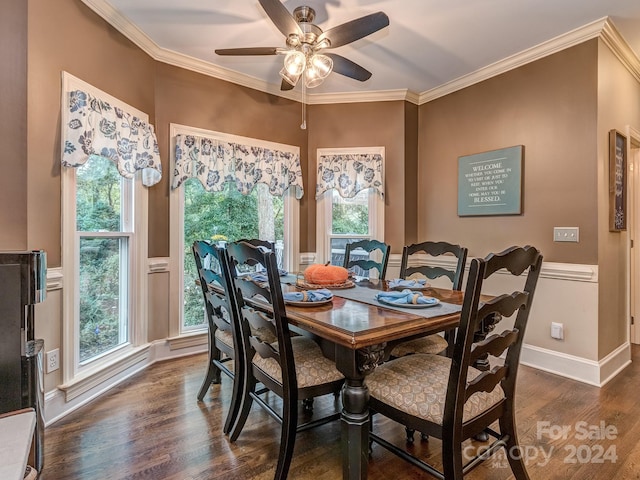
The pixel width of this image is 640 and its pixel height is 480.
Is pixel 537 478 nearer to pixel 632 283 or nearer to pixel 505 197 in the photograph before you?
pixel 505 197

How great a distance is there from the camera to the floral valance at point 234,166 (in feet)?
10.0

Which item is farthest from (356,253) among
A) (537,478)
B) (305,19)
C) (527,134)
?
(537,478)

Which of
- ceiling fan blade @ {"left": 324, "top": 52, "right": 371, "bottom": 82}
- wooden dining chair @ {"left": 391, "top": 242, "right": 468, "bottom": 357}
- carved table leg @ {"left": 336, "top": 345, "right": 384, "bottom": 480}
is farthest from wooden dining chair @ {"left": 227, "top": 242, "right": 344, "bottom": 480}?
ceiling fan blade @ {"left": 324, "top": 52, "right": 371, "bottom": 82}

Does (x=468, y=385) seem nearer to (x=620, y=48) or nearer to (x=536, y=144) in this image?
(x=536, y=144)

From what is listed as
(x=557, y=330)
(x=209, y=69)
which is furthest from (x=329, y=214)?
(x=557, y=330)

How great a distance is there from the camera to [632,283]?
3344 millimetres

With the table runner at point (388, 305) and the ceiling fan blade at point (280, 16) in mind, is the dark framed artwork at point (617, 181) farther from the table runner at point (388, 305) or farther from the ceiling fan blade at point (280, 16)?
the ceiling fan blade at point (280, 16)

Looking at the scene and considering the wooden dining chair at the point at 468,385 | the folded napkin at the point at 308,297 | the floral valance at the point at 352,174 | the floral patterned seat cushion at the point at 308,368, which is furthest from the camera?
the floral valance at the point at 352,174

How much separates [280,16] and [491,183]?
233cm

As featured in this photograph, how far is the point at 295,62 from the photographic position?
220cm

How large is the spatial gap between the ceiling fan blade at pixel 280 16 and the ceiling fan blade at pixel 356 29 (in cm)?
18

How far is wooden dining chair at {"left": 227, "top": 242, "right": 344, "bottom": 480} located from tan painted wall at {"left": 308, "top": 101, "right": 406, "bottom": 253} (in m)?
2.15

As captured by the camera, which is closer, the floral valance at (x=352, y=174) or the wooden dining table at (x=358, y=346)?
the wooden dining table at (x=358, y=346)

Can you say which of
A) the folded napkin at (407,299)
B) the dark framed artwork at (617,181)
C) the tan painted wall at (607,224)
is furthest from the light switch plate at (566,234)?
the folded napkin at (407,299)
